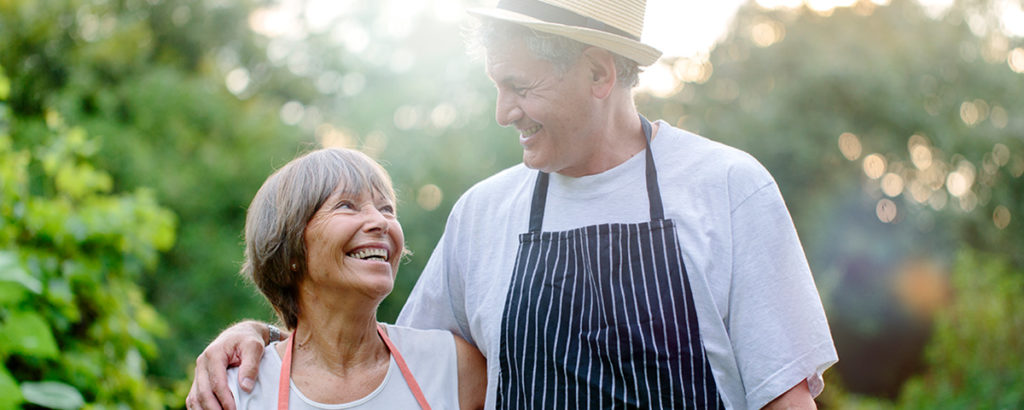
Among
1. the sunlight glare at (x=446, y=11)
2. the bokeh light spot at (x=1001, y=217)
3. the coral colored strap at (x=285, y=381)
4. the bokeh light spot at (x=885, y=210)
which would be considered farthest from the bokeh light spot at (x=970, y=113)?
the coral colored strap at (x=285, y=381)

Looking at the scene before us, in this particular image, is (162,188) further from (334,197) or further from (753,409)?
(753,409)

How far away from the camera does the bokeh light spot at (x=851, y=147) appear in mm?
11445

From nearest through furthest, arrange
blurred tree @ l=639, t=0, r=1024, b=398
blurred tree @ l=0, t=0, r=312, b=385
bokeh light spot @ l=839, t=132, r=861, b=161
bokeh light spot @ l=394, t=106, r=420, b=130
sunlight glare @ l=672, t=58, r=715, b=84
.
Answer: blurred tree @ l=0, t=0, r=312, b=385 → bokeh light spot @ l=394, t=106, r=420, b=130 → blurred tree @ l=639, t=0, r=1024, b=398 → bokeh light spot @ l=839, t=132, r=861, b=161 → sunlight glare @ l=672, t=58, r=715, b=84

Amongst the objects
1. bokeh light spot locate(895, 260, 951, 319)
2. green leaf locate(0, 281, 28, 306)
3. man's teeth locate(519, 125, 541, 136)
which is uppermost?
man's teeth locate(519, 125, 541, 136)

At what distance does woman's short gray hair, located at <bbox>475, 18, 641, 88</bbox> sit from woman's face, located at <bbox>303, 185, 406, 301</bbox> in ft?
1.71

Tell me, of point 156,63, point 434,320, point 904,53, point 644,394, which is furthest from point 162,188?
point 904,53

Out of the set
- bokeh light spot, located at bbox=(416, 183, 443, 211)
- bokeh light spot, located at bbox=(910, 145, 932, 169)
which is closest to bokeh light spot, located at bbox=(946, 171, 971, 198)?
bokeh light spot, located at bbox=(910, 145, 932, 169)

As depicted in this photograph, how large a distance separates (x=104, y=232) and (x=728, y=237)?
2226 mm

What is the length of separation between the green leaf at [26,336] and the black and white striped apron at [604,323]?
128 centimetres

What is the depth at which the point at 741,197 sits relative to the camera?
1.80m

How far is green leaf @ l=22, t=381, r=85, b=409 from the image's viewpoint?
6.77 feet

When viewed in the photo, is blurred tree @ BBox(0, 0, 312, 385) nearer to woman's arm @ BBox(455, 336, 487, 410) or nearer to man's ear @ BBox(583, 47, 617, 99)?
woman's arm @ BBox(455, 336, 487, 410)

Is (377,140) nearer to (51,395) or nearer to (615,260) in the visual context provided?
(51,395)

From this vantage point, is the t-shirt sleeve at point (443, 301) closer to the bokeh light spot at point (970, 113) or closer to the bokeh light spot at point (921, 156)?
the bokeh light spot at point (921, 156)
